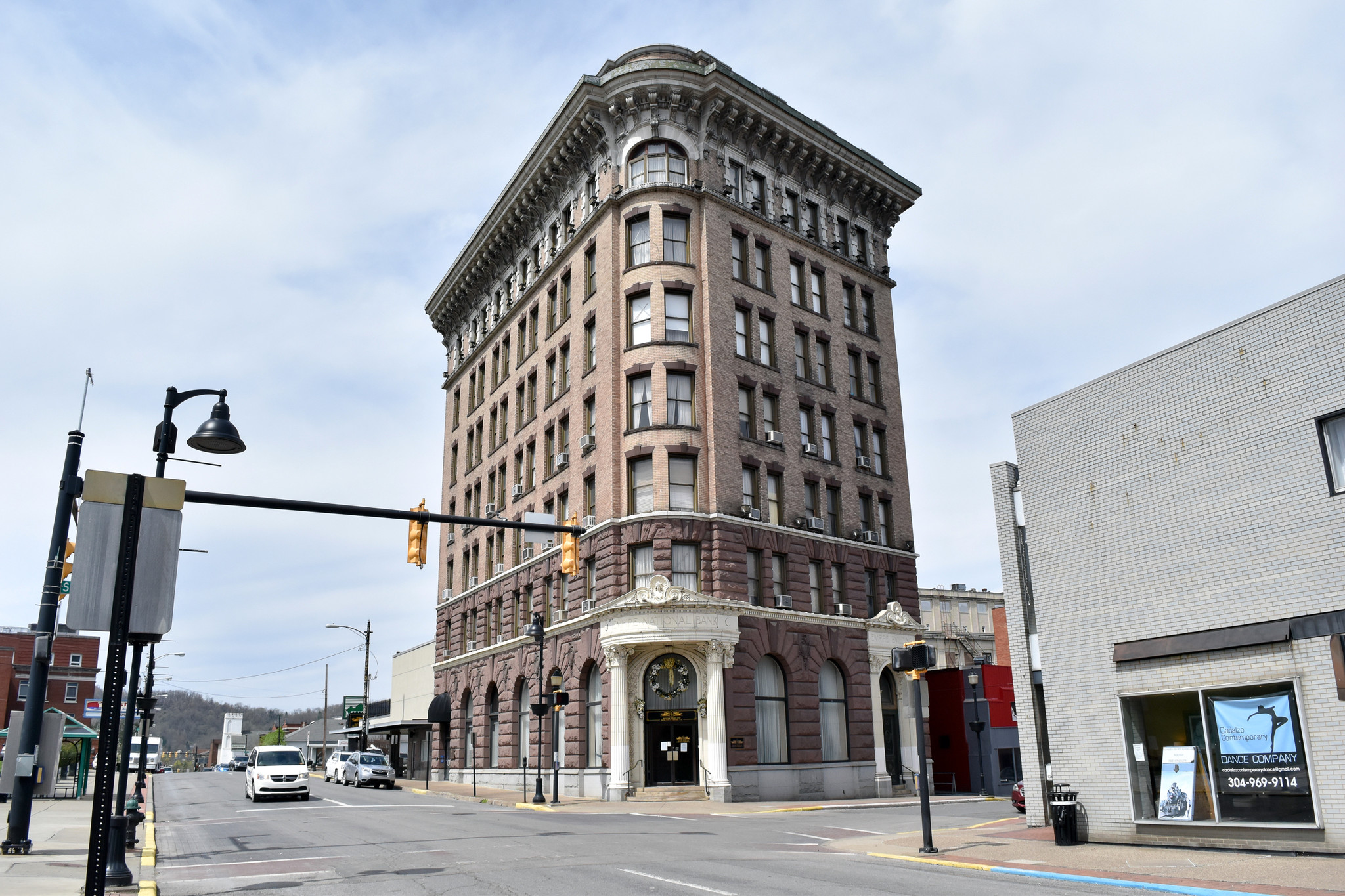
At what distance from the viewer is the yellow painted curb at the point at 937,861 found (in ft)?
51.1

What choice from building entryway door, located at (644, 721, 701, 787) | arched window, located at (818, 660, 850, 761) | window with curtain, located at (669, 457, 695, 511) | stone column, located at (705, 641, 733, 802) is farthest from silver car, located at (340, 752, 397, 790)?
window with curtain, located at (669, 457, 695, 511)

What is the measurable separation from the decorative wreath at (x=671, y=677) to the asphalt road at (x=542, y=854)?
243 inches

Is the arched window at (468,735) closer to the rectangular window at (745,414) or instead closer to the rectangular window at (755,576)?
the rectangular window at (755,576)

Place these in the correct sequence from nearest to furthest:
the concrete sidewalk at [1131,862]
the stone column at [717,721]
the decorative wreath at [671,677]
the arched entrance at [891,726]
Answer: the concrete sidewalk at [1131,862] < the stone column at [717,721] < the decorative wreath at [671,677] < the arched entrance at [891,726]

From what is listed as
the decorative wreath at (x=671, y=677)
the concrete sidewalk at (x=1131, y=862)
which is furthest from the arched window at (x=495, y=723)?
the concrete sidewalk at (x=1131, y=862)

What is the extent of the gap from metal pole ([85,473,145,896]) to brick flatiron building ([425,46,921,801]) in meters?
25.4

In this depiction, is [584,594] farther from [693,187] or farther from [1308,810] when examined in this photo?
[1308,810]

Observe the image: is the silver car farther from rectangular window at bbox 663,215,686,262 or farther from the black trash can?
the black trash can

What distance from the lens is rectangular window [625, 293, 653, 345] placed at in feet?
132

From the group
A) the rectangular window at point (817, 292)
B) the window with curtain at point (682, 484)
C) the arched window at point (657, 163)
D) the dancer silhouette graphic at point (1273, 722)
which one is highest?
the arched window at point (657, 163)

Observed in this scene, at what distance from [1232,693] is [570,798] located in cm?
2656

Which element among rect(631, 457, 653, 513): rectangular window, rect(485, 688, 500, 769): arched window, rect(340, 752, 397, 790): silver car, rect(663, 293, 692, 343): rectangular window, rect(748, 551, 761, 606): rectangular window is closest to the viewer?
rect(631, 457, 653, 513): rectangular window

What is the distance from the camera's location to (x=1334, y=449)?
51.1 feet

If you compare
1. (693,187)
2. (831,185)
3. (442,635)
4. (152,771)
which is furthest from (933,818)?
(152,771)
